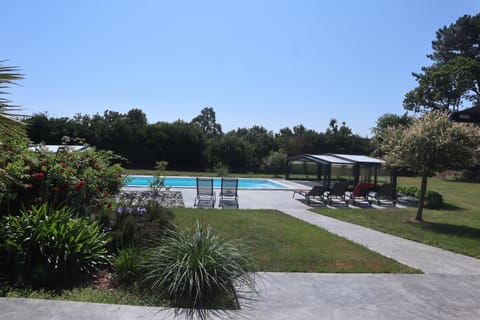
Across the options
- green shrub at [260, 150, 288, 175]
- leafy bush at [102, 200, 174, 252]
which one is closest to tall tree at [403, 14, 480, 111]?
green shrub at [260, 150, 288, 175]

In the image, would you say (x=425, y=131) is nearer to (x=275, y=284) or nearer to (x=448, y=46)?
(x=275, y=284)

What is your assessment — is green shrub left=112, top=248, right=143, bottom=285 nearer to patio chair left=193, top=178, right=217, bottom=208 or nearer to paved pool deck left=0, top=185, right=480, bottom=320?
paved pool deck left=0, top=185, right=480, bottom=320

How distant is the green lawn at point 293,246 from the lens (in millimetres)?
4968

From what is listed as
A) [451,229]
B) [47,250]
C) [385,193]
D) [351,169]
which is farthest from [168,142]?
[47,250]

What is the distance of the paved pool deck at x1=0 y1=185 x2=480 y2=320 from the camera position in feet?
9.40

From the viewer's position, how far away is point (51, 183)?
501 centimetres

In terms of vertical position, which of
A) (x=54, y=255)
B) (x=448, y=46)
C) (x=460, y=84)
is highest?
(x=448, y=46)

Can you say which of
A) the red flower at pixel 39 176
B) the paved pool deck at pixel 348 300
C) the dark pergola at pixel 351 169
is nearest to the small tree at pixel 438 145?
the paved pool deck at pixel 348 300

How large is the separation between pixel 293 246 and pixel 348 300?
7.69 ft

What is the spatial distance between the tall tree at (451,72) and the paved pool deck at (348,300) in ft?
106

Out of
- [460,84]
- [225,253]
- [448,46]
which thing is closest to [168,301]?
[225,253]

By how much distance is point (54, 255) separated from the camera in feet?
12.1

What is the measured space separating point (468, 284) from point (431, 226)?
5.22 meters

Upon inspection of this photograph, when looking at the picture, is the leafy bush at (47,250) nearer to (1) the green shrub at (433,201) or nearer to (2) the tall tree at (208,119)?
(1) the green shrub at (433,201)
